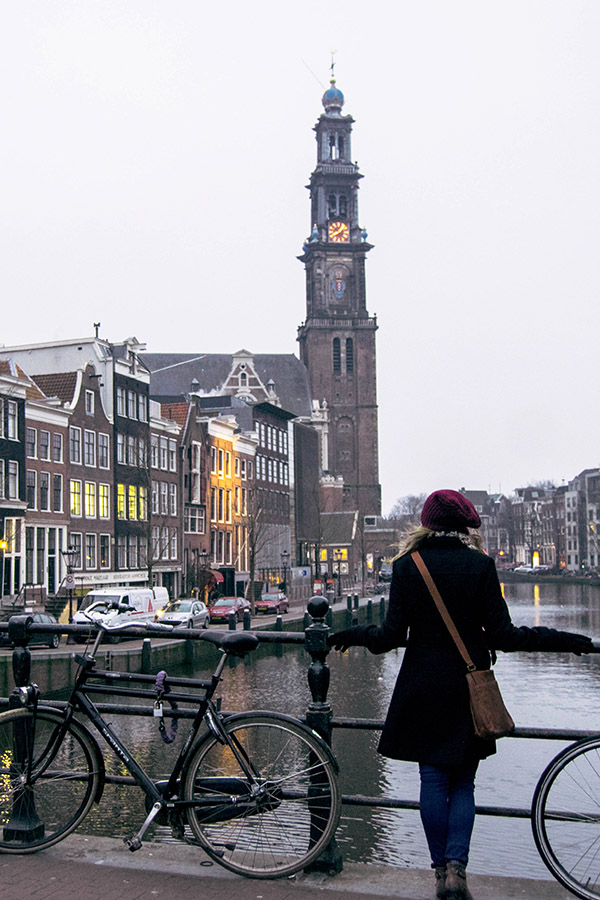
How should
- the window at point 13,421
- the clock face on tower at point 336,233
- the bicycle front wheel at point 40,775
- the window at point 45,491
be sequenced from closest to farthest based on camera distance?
1. the bicycle front wheel at point 40,775
2. the window at point 13,421
3. the window at point 45,491
4. the clock face on tower at point 336,233

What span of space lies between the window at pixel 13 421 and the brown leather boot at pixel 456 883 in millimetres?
35548

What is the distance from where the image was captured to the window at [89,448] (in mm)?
43719

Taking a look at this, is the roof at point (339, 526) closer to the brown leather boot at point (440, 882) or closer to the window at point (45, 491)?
the window at point (45, 491)

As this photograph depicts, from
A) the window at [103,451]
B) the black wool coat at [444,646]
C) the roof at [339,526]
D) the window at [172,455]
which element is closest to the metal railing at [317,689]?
the black wool coat at [444,646]

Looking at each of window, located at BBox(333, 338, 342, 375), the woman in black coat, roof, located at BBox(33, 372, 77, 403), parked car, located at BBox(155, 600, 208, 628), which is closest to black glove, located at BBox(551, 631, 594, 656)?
the woman in black coat

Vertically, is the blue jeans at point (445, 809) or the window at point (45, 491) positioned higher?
the window at point (45, 491)

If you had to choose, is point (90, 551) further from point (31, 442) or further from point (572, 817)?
point (572, 817)

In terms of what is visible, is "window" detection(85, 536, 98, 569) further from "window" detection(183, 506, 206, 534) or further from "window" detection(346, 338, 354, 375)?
"window" detection(346, 338, 354, 375)

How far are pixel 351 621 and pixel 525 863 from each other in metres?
38.3

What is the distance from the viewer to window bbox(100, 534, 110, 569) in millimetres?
44875

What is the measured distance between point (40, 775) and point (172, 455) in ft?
157

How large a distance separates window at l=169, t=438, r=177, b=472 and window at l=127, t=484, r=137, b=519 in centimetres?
495

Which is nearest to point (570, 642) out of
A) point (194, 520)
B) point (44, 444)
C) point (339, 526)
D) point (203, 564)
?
point (44, 444)

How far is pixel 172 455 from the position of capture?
5284cm
